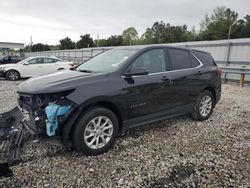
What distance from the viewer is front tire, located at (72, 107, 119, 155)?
3488mm

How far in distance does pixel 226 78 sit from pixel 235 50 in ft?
5.14

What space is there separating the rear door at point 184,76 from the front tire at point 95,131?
5.14 ft

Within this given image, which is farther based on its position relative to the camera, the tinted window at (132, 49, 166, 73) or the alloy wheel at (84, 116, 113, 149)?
the tinted window at (132, 49, 166, 73)

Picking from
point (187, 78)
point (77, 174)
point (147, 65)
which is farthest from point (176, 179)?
point (187, 78)

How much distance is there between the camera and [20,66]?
13.1 metres

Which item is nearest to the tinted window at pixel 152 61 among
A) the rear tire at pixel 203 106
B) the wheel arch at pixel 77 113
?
the wheel arch at pixel 77 113

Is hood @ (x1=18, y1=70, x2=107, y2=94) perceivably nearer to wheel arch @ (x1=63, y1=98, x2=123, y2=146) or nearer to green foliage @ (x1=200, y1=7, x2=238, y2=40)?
wheel arch @ (x1=63, y1=98, x2=123, y2=146)

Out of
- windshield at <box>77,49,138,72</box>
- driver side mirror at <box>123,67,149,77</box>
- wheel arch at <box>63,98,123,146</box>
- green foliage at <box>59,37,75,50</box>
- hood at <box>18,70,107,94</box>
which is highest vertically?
green foliage at <box>59,37,75,50</box>

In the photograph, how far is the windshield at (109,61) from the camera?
4.18m

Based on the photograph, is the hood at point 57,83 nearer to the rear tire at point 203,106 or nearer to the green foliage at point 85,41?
the rear tire at point 203,106

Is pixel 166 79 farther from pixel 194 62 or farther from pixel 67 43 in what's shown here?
pixel 67 43

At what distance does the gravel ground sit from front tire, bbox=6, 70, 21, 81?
9.97 metres

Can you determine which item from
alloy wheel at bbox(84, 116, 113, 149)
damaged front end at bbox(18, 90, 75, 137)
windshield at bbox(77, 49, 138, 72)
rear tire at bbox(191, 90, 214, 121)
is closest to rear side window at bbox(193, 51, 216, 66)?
rear tire at bbox(191, 90, 214, 121)

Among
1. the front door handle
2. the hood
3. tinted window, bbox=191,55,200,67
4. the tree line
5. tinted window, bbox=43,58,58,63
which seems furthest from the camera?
the tree line
